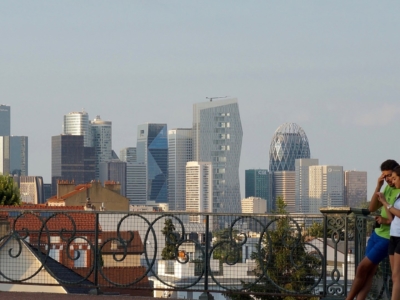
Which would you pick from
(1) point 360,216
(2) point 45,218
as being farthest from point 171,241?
(1) point 360,216

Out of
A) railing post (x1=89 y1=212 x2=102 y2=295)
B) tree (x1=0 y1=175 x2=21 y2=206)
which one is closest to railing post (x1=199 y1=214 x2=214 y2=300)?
railing post (x1=89 y1=212 x2=102 y2=295)

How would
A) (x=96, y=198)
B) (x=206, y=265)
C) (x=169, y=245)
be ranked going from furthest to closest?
(x=96, y=198) < (x=169, y=245) < (x=206, y=265)

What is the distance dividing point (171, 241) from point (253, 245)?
3.24 ft

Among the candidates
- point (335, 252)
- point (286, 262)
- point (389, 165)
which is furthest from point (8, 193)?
point (389, 165)

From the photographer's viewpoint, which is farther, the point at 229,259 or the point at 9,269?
the point at 9,269

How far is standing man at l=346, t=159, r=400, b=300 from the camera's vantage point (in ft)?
29.5

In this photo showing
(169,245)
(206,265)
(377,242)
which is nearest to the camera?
(377,242)

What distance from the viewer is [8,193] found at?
5669 centimetres

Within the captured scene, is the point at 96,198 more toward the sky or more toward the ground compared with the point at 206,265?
more toward the sky

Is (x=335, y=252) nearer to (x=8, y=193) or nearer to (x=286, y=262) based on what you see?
(x=286, y=262)

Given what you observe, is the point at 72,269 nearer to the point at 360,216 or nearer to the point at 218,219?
the point at 218,219

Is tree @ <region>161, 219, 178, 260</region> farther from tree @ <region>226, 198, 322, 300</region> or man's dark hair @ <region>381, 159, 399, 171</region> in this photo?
man's dark hair @ <region>381, 159, 399, 171</region>

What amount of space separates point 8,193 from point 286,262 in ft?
154

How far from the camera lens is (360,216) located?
34.0ft
